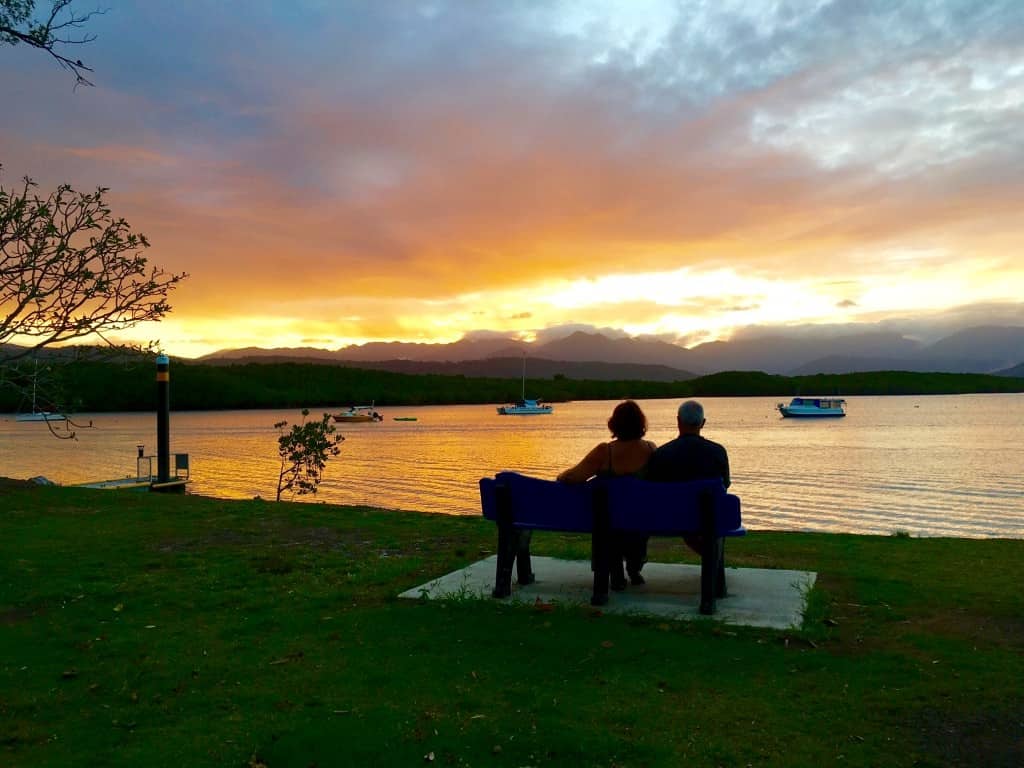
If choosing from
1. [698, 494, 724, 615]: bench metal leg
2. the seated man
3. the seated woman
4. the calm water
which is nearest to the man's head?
the seated man

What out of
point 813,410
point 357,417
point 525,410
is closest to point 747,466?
point 357,417

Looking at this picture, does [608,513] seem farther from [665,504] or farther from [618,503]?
[665,504]

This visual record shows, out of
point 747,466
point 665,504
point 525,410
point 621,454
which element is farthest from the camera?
point 525,410

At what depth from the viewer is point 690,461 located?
22.2 ft

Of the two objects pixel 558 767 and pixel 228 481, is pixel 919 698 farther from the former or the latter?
pixel 228 481

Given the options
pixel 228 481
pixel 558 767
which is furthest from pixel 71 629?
pixel 228 481

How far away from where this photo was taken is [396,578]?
778 centimetres

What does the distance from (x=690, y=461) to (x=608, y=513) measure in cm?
86

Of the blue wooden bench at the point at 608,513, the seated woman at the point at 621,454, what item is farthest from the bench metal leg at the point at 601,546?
the seated woman at the point at 621,454

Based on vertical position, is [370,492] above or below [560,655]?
below

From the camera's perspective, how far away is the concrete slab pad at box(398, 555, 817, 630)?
6.20 meters

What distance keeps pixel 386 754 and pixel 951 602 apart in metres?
4.98

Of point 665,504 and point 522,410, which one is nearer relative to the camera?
point 665,504

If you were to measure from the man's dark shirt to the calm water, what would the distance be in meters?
16.8
